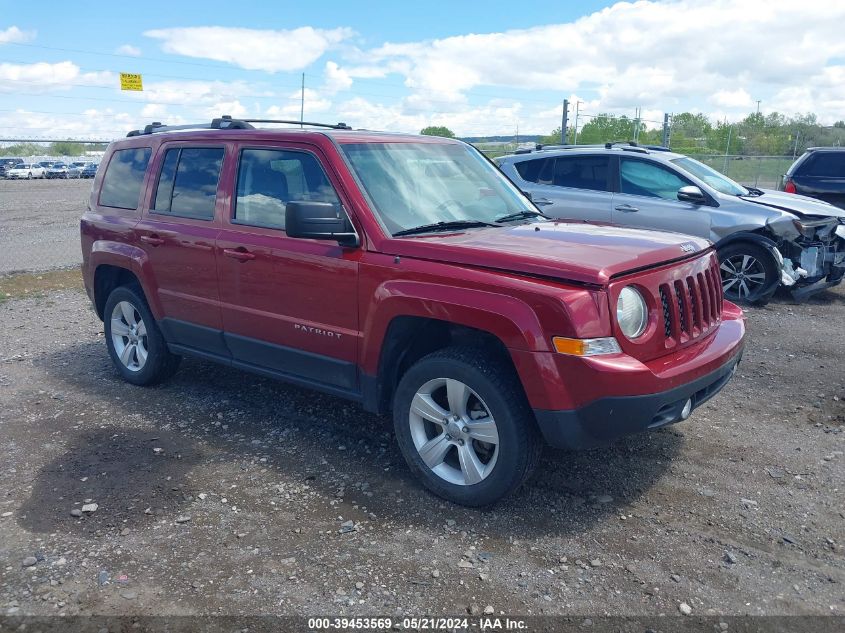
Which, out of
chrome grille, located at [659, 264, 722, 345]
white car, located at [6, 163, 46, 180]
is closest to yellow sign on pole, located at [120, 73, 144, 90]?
white car, located at [6, 163, 46, 180]

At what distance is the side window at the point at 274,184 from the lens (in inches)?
174

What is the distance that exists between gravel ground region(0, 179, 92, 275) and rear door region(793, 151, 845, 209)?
12.0 metres

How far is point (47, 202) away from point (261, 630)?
2630cm

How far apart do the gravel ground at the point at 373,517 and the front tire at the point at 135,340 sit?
29 cm

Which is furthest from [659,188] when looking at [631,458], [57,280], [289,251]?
[57,280]

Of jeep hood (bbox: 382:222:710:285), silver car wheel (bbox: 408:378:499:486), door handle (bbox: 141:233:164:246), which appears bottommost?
silver car wheel (bbox: 408:378:499:486)

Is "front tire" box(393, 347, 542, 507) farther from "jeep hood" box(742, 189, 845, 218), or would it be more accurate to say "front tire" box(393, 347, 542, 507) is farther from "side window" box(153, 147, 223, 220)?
"jeep hood" box(742, 189, 845, 218)

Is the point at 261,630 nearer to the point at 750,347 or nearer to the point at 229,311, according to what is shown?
the point at 229,311

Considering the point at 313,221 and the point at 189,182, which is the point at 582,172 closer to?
the point at 189,182

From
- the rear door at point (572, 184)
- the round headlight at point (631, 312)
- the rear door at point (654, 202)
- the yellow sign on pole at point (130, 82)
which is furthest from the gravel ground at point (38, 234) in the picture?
the yellow sign on pole at point (130, 82)

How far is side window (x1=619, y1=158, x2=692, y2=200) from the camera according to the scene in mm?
8781

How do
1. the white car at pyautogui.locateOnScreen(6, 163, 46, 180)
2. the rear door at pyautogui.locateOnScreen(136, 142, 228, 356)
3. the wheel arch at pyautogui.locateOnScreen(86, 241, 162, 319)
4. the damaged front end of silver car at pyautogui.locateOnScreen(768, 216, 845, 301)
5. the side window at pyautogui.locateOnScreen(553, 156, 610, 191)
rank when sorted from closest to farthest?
1. the rear door at pyautogui.locateOnScreen(136, 142, 228, 356)
2. the wheel arch at pyautogui.locateOnScreen(86, 241, 162, 319)
3. the damaged front end of silver car at pyautogui.locateOnScreen(768, 216, 845, 301)
4. the side window at pyautogui.locateOnScreen(553, 156, 610, 191)
5. the white car at pyautogui.locateOnScreen(6, 163, 46, 180)

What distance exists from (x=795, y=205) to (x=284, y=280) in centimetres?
715

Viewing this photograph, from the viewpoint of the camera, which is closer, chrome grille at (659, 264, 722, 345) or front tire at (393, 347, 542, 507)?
front tire at (393, 347, 542, 507)
